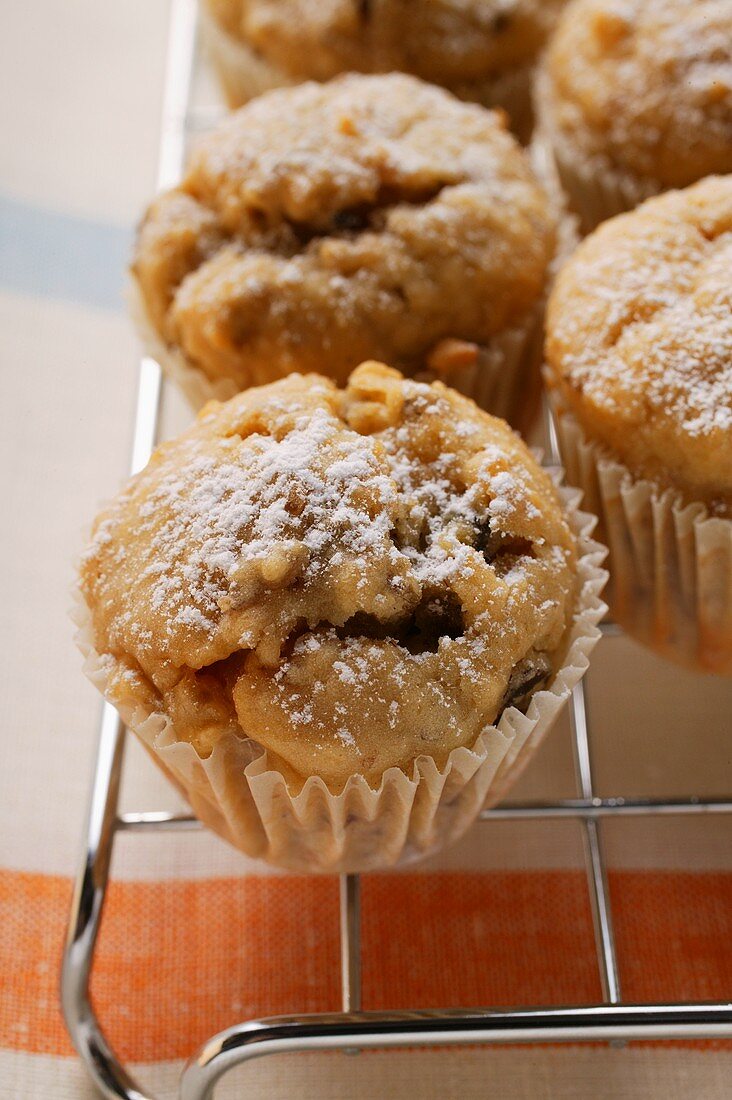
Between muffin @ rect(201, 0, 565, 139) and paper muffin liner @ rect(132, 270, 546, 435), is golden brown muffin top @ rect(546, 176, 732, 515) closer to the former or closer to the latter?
paper muffin liner @ rect(132, 270, 546, 435)

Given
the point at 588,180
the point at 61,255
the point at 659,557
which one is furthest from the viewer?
the point at 61,255

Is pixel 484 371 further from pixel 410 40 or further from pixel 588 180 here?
pixel 410 40

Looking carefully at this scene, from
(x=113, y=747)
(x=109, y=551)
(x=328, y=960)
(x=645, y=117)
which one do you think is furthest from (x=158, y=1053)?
(x=645, y=117)

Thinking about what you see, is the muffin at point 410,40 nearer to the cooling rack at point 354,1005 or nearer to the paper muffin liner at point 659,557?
the cooling rack at point 354,1005

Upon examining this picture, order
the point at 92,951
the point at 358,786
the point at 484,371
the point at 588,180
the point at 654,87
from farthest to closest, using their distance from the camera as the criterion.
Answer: the point at 588,180 < the point at 654,87 < the point at 484,371 < the point at 92,951 < the point at 358,786

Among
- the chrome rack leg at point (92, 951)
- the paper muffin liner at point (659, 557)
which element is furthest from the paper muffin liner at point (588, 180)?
the chrome rack leg at point (92, 951)

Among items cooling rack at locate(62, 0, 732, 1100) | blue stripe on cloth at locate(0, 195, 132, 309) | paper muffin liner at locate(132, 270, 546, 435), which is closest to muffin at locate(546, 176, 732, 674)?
paper muffin liner at locate(132, 270, 546, 435)

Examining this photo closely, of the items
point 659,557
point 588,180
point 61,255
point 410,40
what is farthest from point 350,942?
point 61,255
